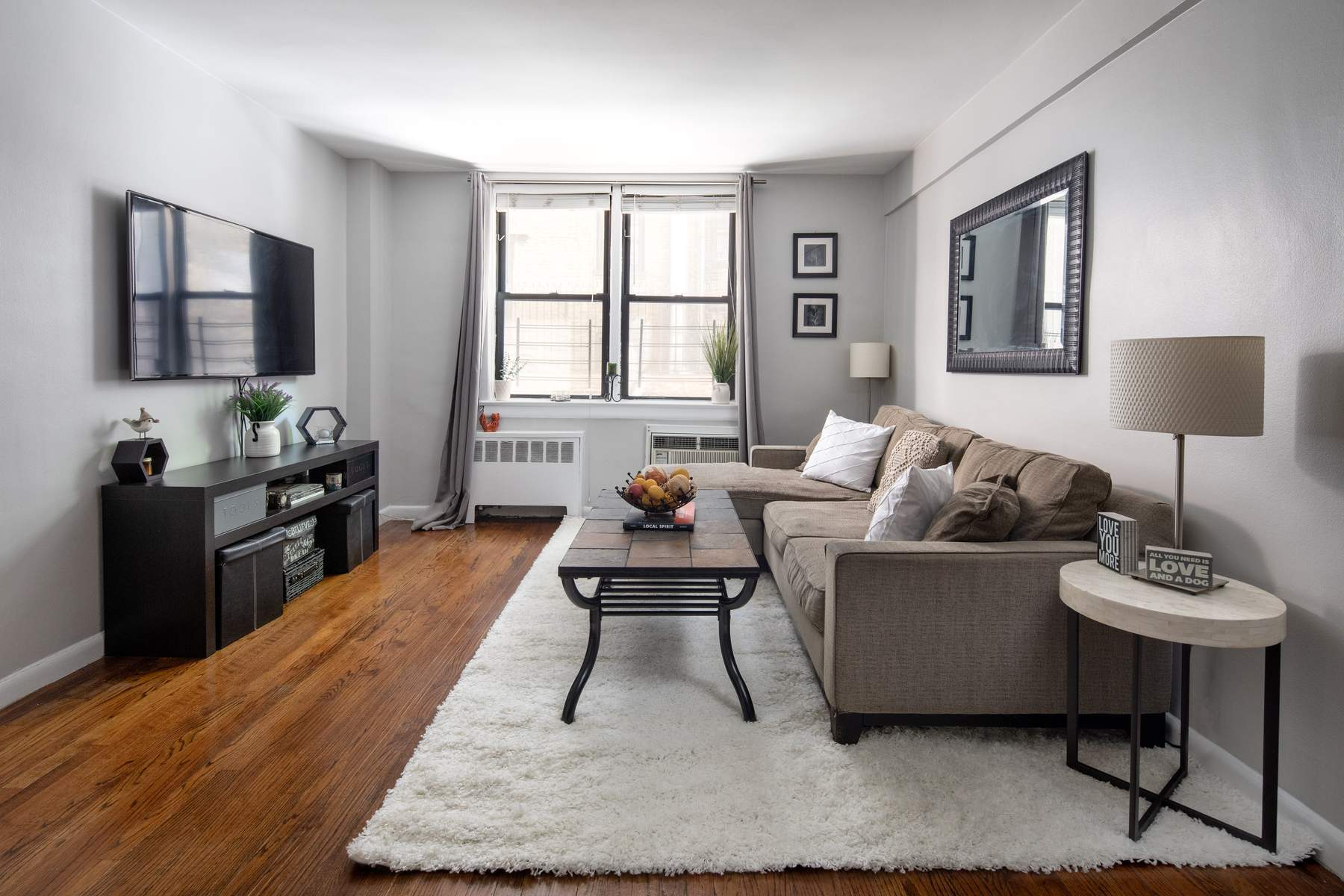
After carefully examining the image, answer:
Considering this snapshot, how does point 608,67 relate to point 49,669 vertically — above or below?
above

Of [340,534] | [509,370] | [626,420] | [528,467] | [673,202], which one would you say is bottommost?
[340,534]

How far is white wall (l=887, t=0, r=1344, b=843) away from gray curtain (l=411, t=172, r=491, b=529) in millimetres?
3812

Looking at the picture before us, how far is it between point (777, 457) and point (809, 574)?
2.30 m

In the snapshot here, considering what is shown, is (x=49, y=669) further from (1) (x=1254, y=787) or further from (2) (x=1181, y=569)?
(1) (x=1254, y=787)

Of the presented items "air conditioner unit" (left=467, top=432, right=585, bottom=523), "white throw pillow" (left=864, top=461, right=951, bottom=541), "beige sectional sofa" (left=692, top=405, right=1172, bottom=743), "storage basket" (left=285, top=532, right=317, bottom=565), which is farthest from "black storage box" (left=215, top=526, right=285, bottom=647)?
"white throw pillow" (left=864, top=461, right=951, bottom=541)

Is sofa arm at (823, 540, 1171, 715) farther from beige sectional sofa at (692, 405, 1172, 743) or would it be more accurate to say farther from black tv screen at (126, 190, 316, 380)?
black tv screen at (126, 190, 316, 380)

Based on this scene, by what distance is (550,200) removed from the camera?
5.70 metres

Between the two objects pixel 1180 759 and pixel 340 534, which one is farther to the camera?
pixel 340 534

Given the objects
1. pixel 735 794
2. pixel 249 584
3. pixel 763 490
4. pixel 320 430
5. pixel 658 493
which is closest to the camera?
pixel 735 794

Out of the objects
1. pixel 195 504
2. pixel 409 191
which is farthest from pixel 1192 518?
pixel 409 191

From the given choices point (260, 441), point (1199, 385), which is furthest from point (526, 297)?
point (1199, 385)

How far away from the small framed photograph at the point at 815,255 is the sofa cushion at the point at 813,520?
2.21 metres

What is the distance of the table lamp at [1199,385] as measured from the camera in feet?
6.05

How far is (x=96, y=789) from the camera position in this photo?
205 cm
